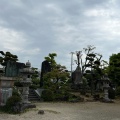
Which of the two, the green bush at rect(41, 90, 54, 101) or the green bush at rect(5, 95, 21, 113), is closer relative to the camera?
the green bush at rect(5, 95, 21, 113)

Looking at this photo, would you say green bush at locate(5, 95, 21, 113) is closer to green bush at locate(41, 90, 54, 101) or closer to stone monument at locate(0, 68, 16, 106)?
stone monument at locate(0, 68, 16, 106)

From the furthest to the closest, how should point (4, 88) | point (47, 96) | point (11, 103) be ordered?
point (47, 96) < point (4, 88) < point (11, 103)

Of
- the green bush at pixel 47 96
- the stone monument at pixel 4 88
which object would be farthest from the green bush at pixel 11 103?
the green bush at pixel 47 96

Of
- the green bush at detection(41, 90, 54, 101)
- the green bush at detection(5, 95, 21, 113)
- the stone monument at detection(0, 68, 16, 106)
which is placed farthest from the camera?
the green bush at detection(41, 90, 54, 101)

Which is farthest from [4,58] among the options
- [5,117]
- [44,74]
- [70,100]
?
[5,117]

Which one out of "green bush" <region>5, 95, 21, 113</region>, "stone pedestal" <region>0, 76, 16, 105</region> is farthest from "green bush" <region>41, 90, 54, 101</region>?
"green bush" <region>5, 95, 21, 113</region>

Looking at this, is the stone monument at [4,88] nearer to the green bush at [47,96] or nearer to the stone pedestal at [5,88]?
the stone pedestal at [5,88]

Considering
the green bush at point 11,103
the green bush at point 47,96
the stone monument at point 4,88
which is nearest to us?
the green bush at point 11,103

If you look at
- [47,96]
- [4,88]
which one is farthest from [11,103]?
[47,96]

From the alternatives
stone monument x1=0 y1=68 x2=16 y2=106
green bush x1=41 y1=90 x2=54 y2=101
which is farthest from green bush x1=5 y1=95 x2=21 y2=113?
green bush x1=41 y1=90 x2=54 y2=101

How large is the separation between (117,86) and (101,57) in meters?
5.57

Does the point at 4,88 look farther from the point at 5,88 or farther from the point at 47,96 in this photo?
the point at 47,96

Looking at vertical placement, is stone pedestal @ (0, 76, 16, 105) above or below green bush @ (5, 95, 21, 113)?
above

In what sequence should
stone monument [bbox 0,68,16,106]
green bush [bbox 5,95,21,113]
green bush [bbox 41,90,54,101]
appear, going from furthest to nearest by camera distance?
green bush [bbox 41,90,54,101] → stone monument [bbox 0,68,16,106] → green bush [bbox 5,95,21,113]
